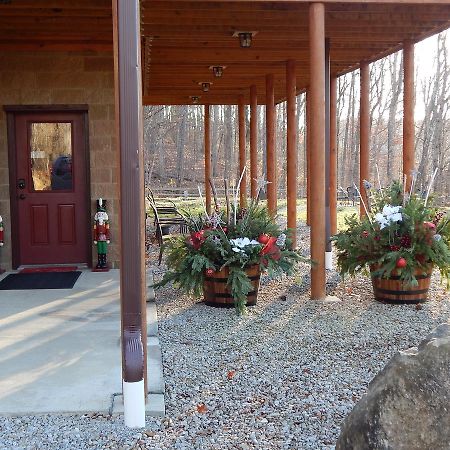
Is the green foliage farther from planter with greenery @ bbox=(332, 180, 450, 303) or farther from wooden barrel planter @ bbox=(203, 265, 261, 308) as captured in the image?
wooden barrel planter @ bbox=(203, 265, 261, 308)

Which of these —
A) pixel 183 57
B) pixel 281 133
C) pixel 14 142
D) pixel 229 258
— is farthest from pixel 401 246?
pixel 281 133

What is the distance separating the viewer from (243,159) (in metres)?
14.5

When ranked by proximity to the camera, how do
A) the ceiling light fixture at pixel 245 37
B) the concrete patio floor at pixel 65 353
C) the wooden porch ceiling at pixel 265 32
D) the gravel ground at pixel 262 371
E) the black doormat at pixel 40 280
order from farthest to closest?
the ceiling light fixture at pixel 245 37 < the black doormat at pixel 40 280 < the wooden porch ceiling at pixel 265 32 < the concrete patio floor at pixel 65 353 < the gravel ground at pixel 262 371

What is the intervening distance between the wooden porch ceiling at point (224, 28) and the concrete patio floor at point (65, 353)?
2.75 m

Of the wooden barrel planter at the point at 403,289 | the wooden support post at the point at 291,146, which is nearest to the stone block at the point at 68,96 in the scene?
the wooden support post at the point at 291,146

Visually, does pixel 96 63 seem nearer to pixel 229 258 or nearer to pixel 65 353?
pixel 229 258

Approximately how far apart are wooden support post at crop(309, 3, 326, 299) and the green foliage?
39cm

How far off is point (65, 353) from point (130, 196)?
175cm

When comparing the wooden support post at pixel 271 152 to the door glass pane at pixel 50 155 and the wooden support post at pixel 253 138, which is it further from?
the door glass pane at pixel 50 155

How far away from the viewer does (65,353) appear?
4.48 m

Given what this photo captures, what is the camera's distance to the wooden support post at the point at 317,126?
5820mm

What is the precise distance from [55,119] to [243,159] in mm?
7104

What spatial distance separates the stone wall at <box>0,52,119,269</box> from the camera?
25.3ft

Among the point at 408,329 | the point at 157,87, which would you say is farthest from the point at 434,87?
the point at 408,329
